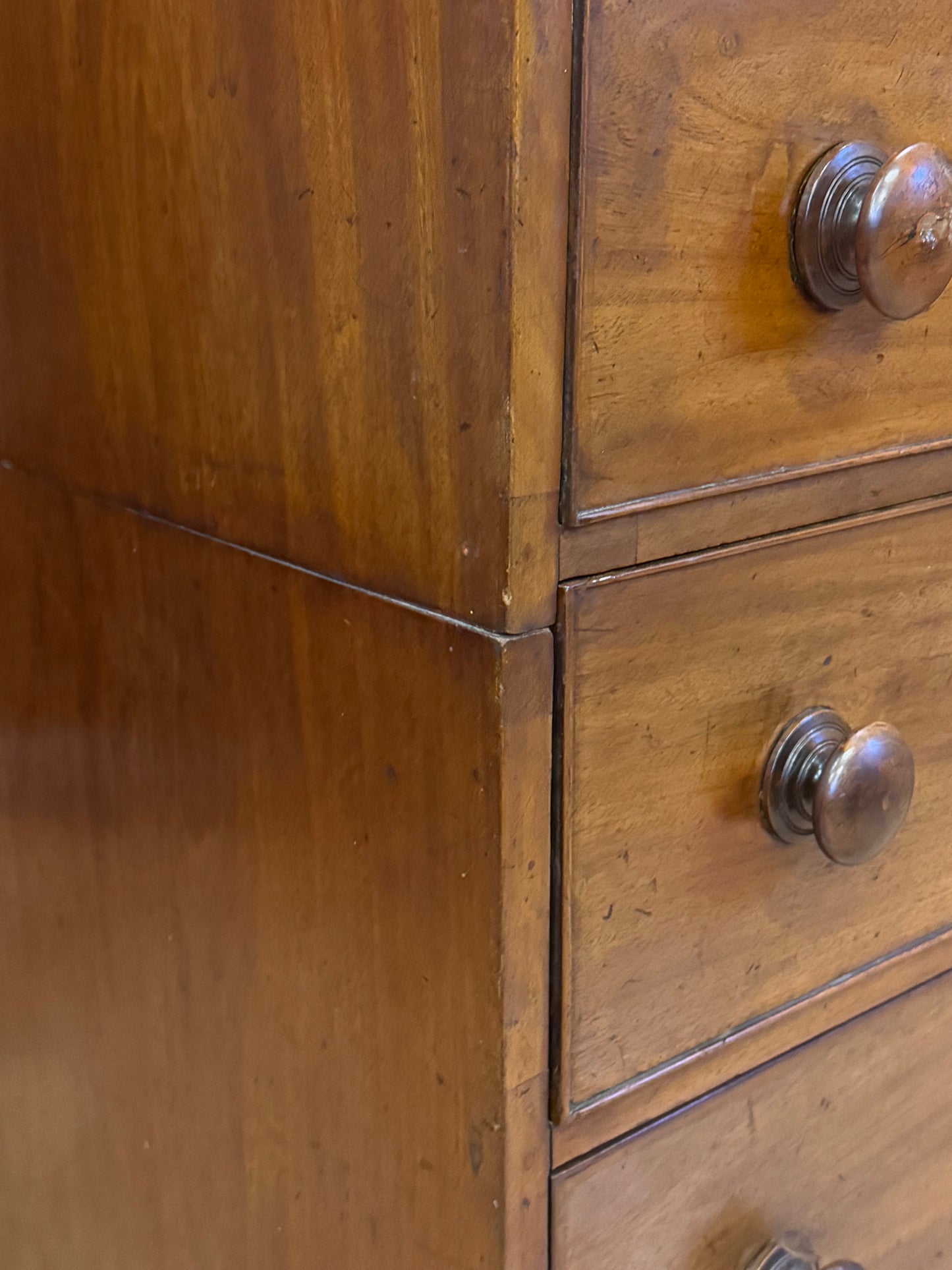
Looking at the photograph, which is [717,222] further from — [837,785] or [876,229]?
[837,785]

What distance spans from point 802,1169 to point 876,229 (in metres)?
0.39

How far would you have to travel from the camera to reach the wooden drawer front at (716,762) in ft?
1.48

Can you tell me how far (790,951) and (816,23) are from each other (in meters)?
0.33

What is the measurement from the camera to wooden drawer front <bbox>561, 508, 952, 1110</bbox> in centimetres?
45

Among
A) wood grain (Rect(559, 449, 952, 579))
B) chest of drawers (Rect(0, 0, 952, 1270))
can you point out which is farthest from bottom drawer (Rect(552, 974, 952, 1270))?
wood grain (Rect(559, 449, 952, 579))

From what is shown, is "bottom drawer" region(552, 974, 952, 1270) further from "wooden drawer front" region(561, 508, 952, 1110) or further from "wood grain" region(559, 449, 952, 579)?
"wood grain" region(559, 449, 952, 579)

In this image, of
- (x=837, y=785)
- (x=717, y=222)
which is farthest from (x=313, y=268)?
(x=837, y=785)

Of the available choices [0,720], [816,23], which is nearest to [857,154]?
[816,23]

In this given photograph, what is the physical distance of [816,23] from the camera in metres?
0.42

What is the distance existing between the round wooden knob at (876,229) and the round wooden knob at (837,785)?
15cm

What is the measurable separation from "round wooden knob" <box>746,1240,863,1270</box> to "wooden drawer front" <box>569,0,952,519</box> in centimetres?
33

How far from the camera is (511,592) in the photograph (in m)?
0.41

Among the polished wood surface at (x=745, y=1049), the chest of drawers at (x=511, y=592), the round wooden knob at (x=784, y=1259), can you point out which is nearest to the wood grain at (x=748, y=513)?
the chest of drawers at (x=511, y=592)

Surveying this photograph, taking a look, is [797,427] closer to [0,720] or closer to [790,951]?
[790,951]
